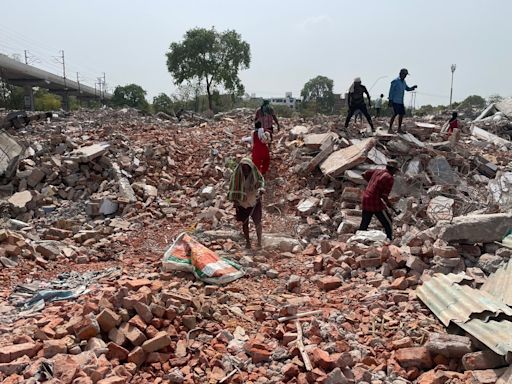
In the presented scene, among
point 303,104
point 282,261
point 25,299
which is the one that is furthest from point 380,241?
point 303,104

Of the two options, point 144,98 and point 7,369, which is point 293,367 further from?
point 144,98

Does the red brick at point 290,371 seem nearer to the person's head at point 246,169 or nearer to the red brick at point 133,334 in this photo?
the red brick at point 133,334

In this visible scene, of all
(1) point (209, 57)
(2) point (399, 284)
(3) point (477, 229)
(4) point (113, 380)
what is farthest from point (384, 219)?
(1) point (209, 57)

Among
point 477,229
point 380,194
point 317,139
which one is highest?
point 317,139

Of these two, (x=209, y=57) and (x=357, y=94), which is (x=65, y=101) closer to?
(x=209, y=57)

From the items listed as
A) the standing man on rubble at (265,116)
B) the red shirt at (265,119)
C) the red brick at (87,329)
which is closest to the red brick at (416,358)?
the red brick at (87,329)

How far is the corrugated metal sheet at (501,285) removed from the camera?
11.7 ft

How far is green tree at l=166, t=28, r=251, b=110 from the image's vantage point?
96.6ft

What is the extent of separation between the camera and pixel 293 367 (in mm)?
2996

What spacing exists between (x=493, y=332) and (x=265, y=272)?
2.50m

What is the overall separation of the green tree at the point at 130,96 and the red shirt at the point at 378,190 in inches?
1600

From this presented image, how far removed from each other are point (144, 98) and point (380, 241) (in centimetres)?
4301

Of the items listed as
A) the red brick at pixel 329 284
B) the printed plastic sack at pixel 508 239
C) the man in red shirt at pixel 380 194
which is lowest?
the red brick at pixel 329 284

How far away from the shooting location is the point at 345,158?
827 cm
